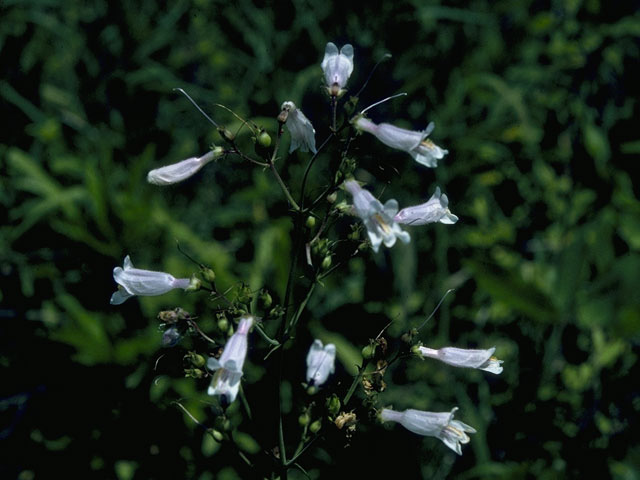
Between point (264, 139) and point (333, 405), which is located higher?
point (264, 139)

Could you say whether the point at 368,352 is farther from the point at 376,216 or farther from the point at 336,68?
the point at 336,68

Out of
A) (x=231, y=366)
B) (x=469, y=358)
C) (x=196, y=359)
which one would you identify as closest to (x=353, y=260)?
(x=469, y=358)

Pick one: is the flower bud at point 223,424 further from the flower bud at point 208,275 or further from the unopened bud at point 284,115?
the unopened bud at point 284,115

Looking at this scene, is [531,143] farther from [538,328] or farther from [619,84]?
[538,328]

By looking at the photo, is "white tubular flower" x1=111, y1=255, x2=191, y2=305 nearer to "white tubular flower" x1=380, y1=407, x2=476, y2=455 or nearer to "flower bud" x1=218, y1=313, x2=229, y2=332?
"flower bud" x1=218, y1=313, x2=229, y2=332

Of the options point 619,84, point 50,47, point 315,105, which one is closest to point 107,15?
point 50,47
